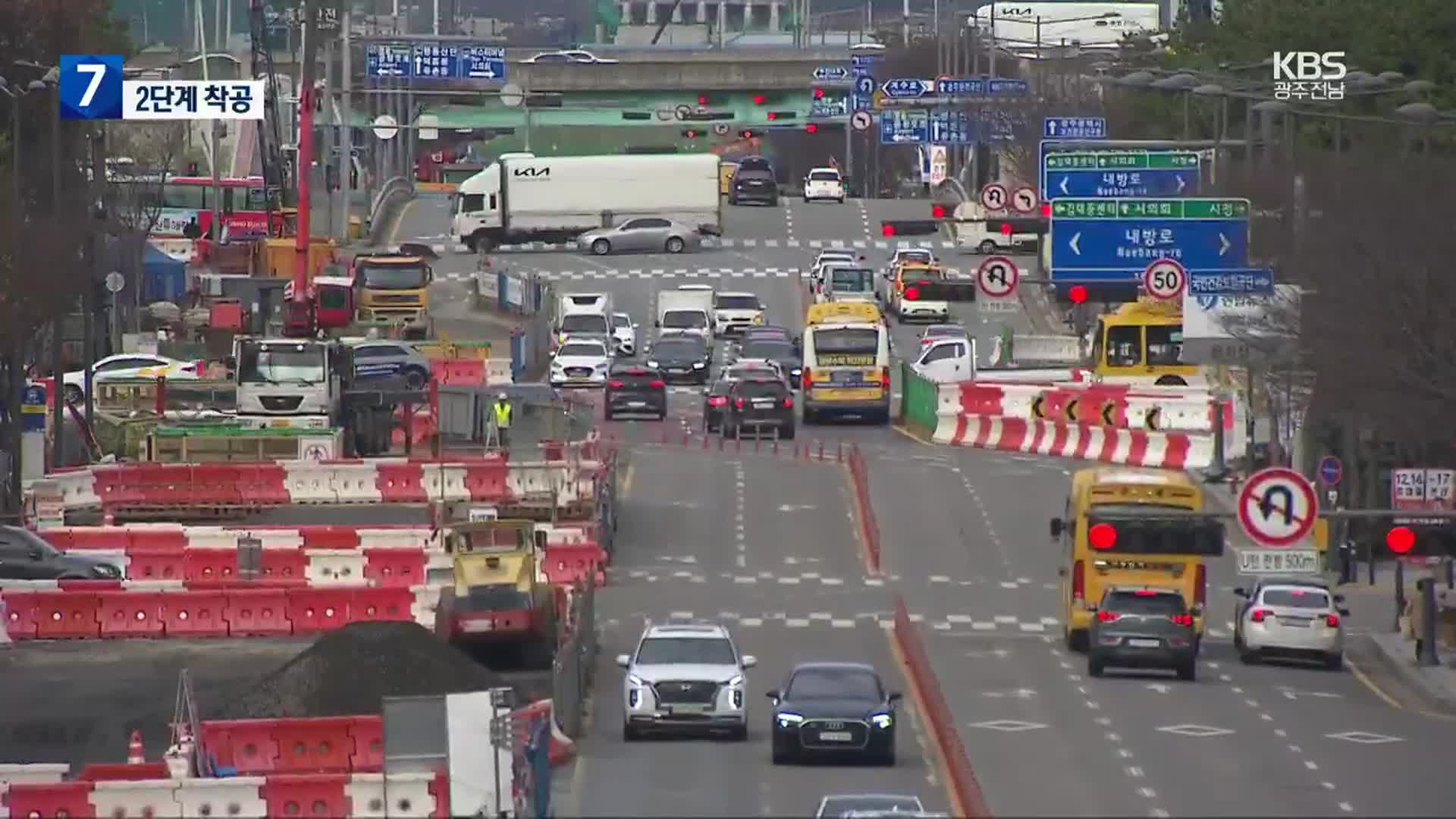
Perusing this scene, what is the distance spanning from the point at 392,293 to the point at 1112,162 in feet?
87.1

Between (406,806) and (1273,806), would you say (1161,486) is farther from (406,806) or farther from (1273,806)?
(406,806)

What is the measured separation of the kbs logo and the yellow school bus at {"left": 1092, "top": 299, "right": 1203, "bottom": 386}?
241 inches

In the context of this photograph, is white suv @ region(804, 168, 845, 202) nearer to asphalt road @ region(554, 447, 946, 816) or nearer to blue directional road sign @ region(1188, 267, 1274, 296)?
asphalt road @ region(554, 447, 946, 816)

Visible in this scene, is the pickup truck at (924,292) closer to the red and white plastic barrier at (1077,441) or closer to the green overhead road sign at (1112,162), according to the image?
the red and white plastic barrier at (1077,441)

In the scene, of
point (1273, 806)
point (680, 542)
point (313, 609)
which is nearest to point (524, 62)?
point (680, 542)

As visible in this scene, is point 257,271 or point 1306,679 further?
point 257,271

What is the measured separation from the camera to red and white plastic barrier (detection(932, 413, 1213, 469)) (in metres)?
62.3

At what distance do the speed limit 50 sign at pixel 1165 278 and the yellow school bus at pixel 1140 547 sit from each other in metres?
13.7

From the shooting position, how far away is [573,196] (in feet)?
349

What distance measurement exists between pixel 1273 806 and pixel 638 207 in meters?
78.2

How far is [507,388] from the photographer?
6431 cm

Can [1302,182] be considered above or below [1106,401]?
above

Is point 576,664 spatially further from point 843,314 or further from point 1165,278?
point 843,314

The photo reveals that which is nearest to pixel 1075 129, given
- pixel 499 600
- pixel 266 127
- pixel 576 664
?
pixel 499 600
